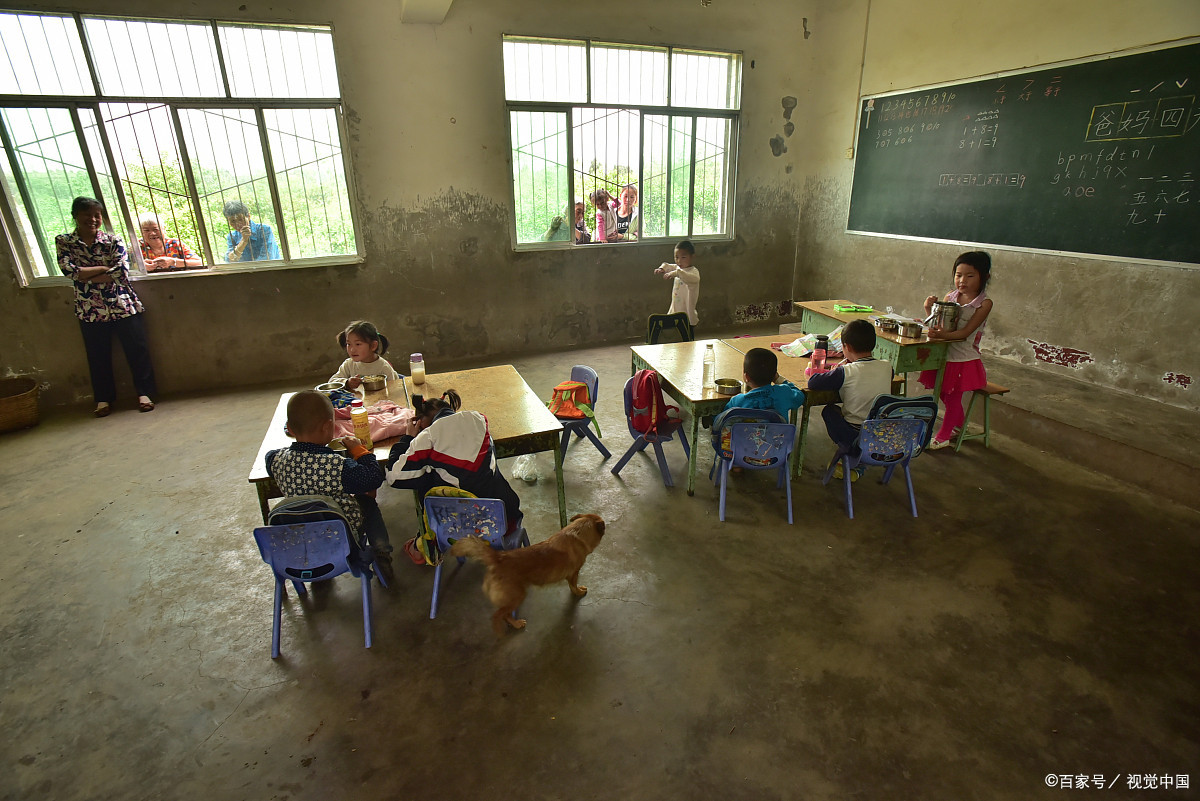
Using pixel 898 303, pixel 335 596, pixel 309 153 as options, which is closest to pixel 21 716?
pixel 335 596

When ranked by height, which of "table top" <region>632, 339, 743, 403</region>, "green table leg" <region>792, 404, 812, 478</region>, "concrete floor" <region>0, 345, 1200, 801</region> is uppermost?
"table top" <region>632, 339, 743, 403</region>

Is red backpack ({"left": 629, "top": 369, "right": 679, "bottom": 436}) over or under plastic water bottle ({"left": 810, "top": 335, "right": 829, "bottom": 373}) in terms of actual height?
under

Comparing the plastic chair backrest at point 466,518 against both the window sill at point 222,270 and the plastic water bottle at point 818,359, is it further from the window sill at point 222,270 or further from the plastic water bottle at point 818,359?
the window sill at point 222,270

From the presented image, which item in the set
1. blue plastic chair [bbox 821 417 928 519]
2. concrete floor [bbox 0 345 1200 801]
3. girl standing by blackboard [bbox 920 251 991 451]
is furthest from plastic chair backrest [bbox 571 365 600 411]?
girl standing by blackboard [bbox 920 251 991 451]

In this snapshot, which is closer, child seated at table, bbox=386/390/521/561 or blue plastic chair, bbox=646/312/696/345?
child seated at table, bbox=386/390/521/561

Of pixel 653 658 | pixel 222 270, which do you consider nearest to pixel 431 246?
pixel 222 270

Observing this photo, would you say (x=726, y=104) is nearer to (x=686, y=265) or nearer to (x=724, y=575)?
(x=686, y=265)

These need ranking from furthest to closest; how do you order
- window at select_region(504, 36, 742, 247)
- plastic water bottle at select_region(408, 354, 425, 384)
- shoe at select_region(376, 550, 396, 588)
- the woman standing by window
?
window at select_region(504, 36, 742, 247)
the woman standing by window
plastic water bottle at select_region(408, 354, 425, 384)
shoe at select_region(376, 550, 396, 588)

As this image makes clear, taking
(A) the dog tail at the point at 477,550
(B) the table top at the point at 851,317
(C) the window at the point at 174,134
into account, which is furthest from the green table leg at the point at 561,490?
(C) the window at the point at 174,134

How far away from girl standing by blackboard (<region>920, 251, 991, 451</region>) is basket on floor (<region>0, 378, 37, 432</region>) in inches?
288

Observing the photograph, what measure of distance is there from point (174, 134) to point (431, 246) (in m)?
2.42

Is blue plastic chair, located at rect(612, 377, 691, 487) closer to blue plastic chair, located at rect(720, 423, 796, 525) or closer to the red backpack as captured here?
the red backpack

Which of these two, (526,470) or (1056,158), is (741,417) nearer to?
(526,470)

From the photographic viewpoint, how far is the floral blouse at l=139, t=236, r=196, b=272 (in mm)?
5422
